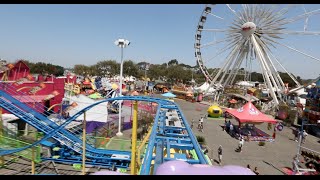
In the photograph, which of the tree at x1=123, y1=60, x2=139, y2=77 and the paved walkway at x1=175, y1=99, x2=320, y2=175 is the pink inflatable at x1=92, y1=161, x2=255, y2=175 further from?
the tree at x1=123, y1=60, x2=139, y2=77

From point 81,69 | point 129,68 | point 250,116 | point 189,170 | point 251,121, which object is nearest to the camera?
point 189,170

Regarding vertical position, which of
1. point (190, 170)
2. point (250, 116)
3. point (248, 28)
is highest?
point (248, 28)

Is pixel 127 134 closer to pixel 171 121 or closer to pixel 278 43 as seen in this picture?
pixel 171 121

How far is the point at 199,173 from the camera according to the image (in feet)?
7.54

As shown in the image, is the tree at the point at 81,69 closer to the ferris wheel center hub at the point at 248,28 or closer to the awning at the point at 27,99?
the ferris wheel center hub at the point at 248,28

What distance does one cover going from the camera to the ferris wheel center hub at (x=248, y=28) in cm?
3594

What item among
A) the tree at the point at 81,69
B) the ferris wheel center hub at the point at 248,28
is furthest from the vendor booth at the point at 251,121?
the tree at the point at 81,69

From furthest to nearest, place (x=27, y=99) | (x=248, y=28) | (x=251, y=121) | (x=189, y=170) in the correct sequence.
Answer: (x=248, y=28) < (x=251, y=121) < (x=27, y=99) < (x=189, y=170)

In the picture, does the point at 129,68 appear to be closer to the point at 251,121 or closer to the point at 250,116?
the point at 250,116

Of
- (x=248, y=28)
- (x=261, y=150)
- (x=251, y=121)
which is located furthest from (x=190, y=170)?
(x=248, y=28)

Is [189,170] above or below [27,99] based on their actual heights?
above

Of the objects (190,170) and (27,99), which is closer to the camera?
(190,170)

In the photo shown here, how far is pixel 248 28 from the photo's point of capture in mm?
36000

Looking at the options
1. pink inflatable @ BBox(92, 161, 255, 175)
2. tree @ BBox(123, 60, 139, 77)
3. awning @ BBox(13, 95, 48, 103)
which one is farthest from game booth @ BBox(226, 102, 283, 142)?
tree @ BBox(123, 60, 139, 77)
